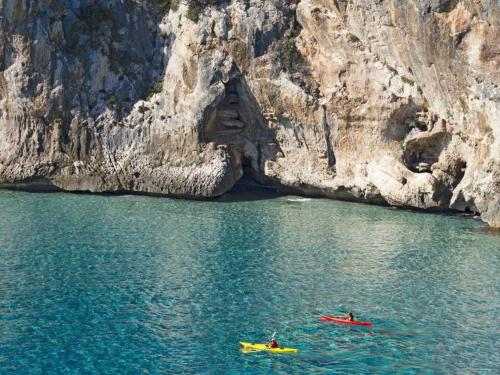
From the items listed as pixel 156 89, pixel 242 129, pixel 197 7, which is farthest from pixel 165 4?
pixel 242 129

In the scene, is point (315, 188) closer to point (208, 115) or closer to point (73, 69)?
point (208, 115)

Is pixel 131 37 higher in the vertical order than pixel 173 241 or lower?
higher

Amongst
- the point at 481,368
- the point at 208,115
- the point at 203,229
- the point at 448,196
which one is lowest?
the point at 481,368

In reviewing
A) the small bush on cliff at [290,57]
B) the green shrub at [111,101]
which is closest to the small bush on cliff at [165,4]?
the green shrub at [111,101]

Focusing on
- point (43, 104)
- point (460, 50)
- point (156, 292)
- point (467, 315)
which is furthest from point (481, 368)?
point (43, 104)

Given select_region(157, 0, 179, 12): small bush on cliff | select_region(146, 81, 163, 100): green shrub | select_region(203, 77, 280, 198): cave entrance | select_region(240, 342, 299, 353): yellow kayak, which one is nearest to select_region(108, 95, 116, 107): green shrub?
select_region(146, 81, 163, 100): green shrub

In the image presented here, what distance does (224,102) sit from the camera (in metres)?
41.8

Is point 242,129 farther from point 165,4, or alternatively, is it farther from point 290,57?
point 165,4

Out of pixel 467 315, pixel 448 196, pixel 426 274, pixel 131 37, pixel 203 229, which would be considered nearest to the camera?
pixel 467 315

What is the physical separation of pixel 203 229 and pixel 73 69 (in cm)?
1487

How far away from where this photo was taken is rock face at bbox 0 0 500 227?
3834 centimetres

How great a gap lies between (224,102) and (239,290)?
1905cm

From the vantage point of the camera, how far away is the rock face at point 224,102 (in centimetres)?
3834

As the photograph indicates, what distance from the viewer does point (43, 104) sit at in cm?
4256
